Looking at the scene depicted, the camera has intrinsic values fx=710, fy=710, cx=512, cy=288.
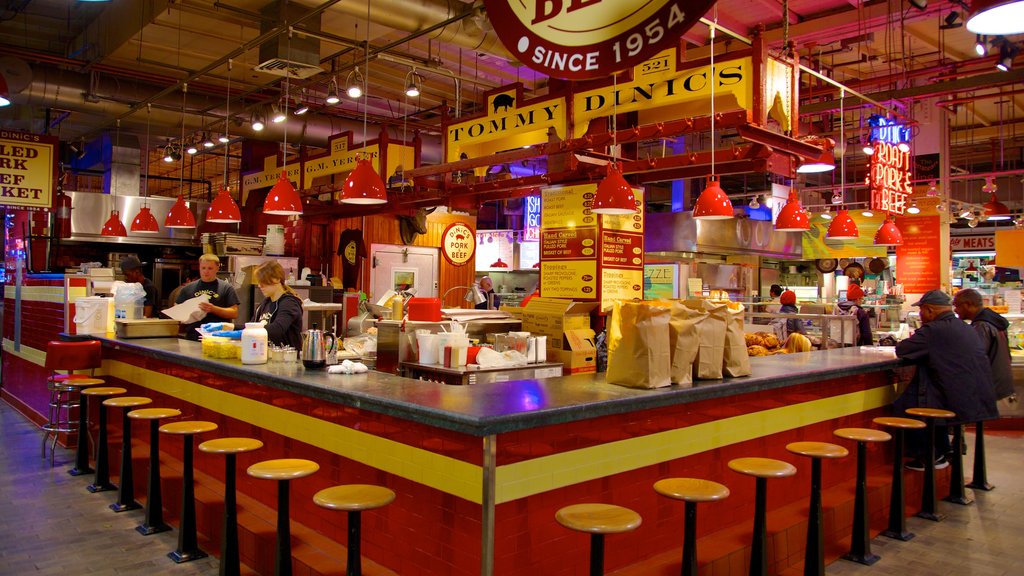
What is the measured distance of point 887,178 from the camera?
9195 millimetres

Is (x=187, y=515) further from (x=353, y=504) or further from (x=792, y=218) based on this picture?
(x=792, y=218)

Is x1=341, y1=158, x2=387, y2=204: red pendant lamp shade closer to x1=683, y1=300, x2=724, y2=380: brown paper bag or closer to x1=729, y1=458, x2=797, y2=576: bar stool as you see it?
x1=683, y1=300, x2=724, y2=380: brown paper bag

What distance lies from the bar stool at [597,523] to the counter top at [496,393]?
430 millimetres

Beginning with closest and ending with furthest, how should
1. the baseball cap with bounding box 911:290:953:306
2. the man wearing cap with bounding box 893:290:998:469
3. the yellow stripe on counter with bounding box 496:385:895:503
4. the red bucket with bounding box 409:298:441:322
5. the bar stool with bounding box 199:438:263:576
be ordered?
the yellow stripe on counter with bounding box 496:385:895:503 → the bar stool with bounding box 199:438:263:576 → the red bucket with bounding box 409:298:441:322 → the man wearing cap with bounding box 893:290:998:469 → the baseball cap with bounding box 911:290:953:306

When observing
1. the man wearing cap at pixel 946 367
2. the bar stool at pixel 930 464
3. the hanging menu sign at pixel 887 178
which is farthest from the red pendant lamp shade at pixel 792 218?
the hanging menu sign at pixel 887 178

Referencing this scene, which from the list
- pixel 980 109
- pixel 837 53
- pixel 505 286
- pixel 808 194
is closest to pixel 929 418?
pixel 837 53

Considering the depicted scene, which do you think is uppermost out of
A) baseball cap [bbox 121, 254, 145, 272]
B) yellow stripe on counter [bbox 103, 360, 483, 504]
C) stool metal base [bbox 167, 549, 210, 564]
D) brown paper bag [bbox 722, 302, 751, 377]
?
baseball cap [bbox 121, 254, 145, 272]

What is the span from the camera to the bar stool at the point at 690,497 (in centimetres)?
299

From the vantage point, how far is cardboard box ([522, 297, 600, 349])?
5.32 m

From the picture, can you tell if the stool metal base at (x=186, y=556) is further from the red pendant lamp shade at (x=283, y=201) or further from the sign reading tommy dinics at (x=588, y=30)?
the sign reading tommy dinics at (x=588, y=30)

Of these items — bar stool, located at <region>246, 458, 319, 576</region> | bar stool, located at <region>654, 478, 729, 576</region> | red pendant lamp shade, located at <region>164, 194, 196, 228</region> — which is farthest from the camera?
red pendant lamp shade, located at <region>164, 194, 196, 228</region>

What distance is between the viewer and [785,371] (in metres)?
4.69

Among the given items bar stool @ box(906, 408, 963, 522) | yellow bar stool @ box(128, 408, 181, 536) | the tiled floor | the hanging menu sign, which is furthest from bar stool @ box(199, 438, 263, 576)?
the hanging menu sign

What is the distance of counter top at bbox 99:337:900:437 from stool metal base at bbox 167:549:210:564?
1.11 m
